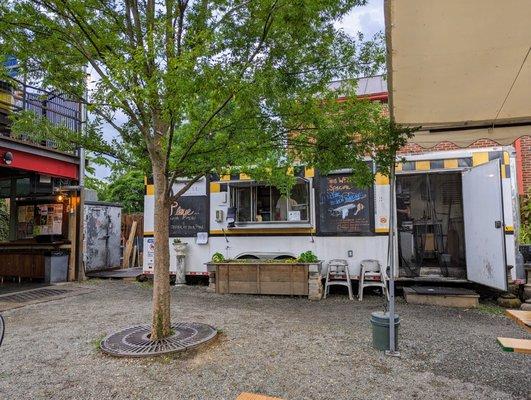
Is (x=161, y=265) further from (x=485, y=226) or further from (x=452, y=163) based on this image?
(x=452, y=163)

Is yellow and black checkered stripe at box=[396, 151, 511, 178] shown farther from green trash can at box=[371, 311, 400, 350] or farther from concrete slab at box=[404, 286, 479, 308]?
green trash can at box=[371, 311, 400, 350]

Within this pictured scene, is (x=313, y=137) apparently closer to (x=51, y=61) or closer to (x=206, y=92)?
(x=206, y=92)

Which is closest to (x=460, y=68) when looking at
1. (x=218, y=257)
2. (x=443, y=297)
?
(x=443, y=297)

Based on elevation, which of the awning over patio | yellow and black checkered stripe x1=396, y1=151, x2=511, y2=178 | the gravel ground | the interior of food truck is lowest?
the gravel ground

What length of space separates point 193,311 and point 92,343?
6.52ft

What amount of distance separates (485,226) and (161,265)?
18.6 ft

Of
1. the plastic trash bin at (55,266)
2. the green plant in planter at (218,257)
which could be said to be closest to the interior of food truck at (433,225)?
the green plant in planter at (218,257)

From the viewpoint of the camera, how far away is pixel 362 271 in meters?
7.79

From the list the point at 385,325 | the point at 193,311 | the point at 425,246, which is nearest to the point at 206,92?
the point at 385,325

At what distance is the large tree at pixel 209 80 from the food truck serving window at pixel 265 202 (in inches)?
118

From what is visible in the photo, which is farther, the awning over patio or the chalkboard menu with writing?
the chalkboard menu with writing

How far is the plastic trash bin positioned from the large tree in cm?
628

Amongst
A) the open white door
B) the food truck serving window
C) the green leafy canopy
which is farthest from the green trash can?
the food truck serving window

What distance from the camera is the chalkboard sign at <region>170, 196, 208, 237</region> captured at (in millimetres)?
9211
